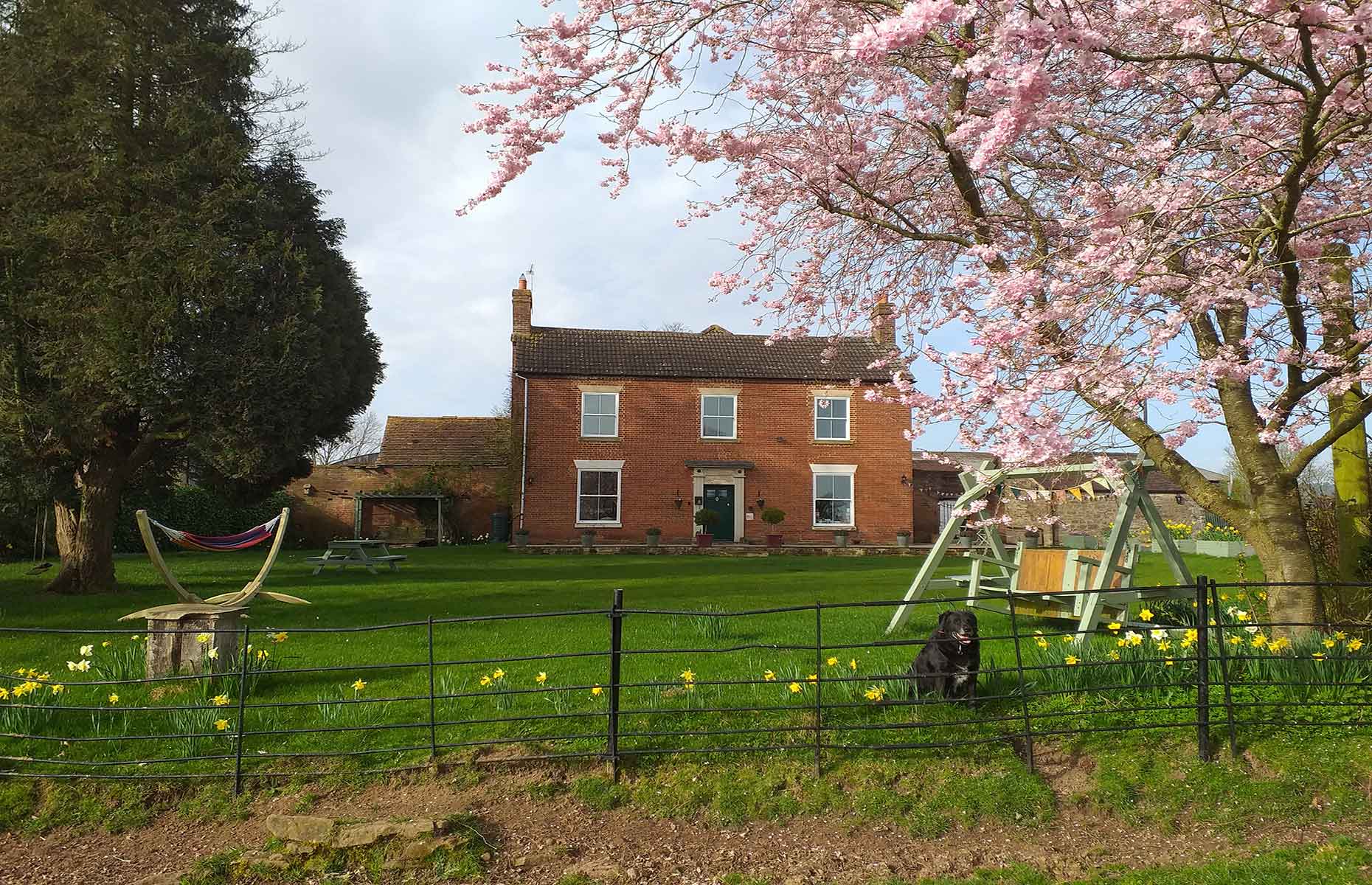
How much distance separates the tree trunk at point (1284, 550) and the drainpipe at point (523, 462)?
2135 centimetres

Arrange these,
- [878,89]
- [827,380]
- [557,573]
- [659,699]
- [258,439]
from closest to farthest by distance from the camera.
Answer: [659,699] → [878,89] → [258,439] → [557,573] → [827,380]

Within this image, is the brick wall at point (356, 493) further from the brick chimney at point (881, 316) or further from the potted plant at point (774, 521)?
the brick chimney at point (881, 316)

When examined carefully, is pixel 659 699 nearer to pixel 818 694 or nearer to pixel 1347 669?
pixel 818 694

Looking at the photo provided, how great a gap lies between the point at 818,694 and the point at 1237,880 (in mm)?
2303

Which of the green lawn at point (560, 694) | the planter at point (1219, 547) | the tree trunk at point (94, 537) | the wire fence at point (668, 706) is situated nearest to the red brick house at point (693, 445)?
the planter at point (1219, 547)

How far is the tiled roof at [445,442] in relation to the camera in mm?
32094

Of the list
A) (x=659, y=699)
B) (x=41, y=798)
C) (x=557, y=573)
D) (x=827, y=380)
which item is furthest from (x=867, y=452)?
(x=41, y=798)

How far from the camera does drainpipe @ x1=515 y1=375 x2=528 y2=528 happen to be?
26.2m

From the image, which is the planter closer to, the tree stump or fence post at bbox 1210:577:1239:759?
fence post at bbox 1210:577:1239:759

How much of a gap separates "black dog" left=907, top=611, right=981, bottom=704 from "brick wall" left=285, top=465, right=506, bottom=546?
25438mm

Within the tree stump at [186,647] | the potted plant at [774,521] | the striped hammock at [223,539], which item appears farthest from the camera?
the potted plant at [774,521]

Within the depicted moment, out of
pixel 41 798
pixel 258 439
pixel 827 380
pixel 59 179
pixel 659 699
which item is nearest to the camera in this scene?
pixel 41 798

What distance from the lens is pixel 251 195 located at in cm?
1419

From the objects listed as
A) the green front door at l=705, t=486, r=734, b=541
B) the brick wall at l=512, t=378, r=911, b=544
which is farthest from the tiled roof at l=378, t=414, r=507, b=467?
the green front door at l=705, t=486, r=734, b=541
